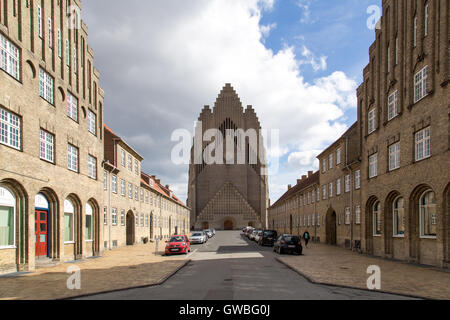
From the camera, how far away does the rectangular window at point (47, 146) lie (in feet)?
60.2

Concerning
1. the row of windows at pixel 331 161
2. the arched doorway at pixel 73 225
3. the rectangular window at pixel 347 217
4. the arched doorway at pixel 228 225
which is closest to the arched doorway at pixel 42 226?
the arched doorway at pixel 73 225

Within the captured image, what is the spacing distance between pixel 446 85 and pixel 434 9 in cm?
415

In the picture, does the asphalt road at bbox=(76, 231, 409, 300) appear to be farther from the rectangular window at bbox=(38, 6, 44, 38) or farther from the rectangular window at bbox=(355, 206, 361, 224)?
the rectangular window at bbox=(355, 206, 361, 224)

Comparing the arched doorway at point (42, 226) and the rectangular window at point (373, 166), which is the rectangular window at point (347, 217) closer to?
the rectangular window at point (373, 166)

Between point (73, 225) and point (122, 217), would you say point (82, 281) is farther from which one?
point (122, 217)

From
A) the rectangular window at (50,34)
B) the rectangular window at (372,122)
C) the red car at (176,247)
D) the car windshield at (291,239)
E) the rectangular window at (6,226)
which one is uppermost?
the rectangular window at (50,34)

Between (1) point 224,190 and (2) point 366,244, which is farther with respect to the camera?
(1) point 224,190

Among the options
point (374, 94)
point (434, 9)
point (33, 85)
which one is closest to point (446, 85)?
point (434, 9)

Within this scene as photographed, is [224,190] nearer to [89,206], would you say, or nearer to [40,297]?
[89,206]

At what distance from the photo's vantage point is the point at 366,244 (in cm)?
2525

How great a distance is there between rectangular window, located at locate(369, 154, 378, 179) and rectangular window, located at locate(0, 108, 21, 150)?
20868mm

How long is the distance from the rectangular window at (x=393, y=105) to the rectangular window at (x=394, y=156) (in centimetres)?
176
